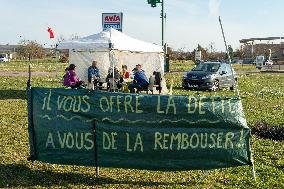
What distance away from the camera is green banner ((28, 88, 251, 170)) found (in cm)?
722

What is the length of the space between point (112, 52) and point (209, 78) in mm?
7473

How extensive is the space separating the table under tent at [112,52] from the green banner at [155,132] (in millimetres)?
11880

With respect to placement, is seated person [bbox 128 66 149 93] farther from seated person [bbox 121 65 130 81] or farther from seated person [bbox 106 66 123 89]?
seated person [bbox 121 65 130 81]

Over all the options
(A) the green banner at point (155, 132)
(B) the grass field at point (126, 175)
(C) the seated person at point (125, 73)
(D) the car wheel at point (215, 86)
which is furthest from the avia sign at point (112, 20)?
(A) the green banner at point (155, 132)

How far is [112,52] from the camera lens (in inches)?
792

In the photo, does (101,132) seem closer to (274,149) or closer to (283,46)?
(274,149)

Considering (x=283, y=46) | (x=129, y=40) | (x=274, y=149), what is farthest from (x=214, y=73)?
(x=283, y=46)

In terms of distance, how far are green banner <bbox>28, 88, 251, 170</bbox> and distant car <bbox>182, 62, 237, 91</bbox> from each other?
59.9 feet

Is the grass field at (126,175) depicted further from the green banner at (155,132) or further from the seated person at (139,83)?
the seated person at (139,83)

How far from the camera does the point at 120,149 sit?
7297 millimetres

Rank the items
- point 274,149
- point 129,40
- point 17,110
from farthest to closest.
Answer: point 129,40 < point 17,110 < point 274,149

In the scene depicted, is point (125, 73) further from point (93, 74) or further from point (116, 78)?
point (93, 74)

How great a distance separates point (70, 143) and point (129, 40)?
1417 centimetres

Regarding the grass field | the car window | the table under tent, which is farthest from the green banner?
the car window
